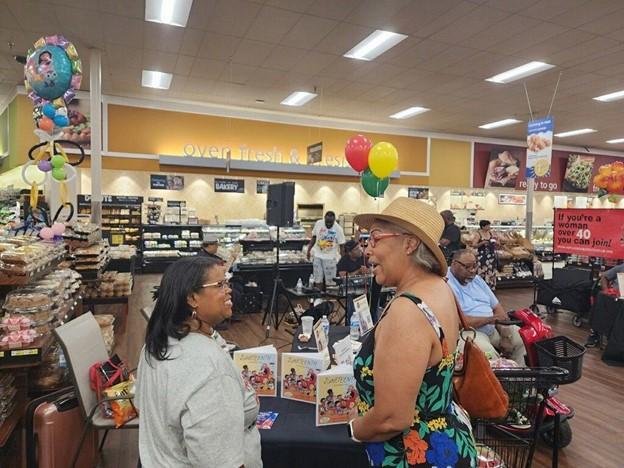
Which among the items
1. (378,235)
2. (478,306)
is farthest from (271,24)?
(378,235)

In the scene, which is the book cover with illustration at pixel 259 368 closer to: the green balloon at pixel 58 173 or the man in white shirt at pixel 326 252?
the green balloon at pixel 58 173

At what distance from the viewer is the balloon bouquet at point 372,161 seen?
6.47 meters

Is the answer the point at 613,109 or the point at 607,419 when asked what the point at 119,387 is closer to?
the point at 607,419

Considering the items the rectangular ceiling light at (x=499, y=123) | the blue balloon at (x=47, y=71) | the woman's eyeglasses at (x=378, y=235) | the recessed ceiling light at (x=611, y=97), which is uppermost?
the recessed ceiling light at (x=611, y=97)

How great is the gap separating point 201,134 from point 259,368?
33.8ft

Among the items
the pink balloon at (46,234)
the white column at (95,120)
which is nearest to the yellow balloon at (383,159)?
the pink balloon at (46,234)

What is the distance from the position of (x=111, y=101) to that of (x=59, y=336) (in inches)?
383

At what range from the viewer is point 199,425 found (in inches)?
47.5

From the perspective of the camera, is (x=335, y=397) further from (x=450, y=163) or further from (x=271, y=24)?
(x=450, y=163)

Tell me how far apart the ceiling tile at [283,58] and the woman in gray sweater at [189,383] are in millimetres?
6667

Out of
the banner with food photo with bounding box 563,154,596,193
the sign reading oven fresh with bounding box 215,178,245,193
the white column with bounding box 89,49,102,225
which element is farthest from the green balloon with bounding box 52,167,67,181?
the banner with food photo with bounding box 563,154,596,193

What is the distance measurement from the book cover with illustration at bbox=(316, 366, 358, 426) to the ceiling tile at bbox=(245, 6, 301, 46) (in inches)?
213

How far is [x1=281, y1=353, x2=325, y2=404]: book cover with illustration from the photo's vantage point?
2033 mm

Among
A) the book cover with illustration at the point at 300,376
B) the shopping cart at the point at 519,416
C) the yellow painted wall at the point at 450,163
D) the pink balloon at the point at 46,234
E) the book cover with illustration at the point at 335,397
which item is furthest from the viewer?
the yellow painted wall at the point at 450,163
